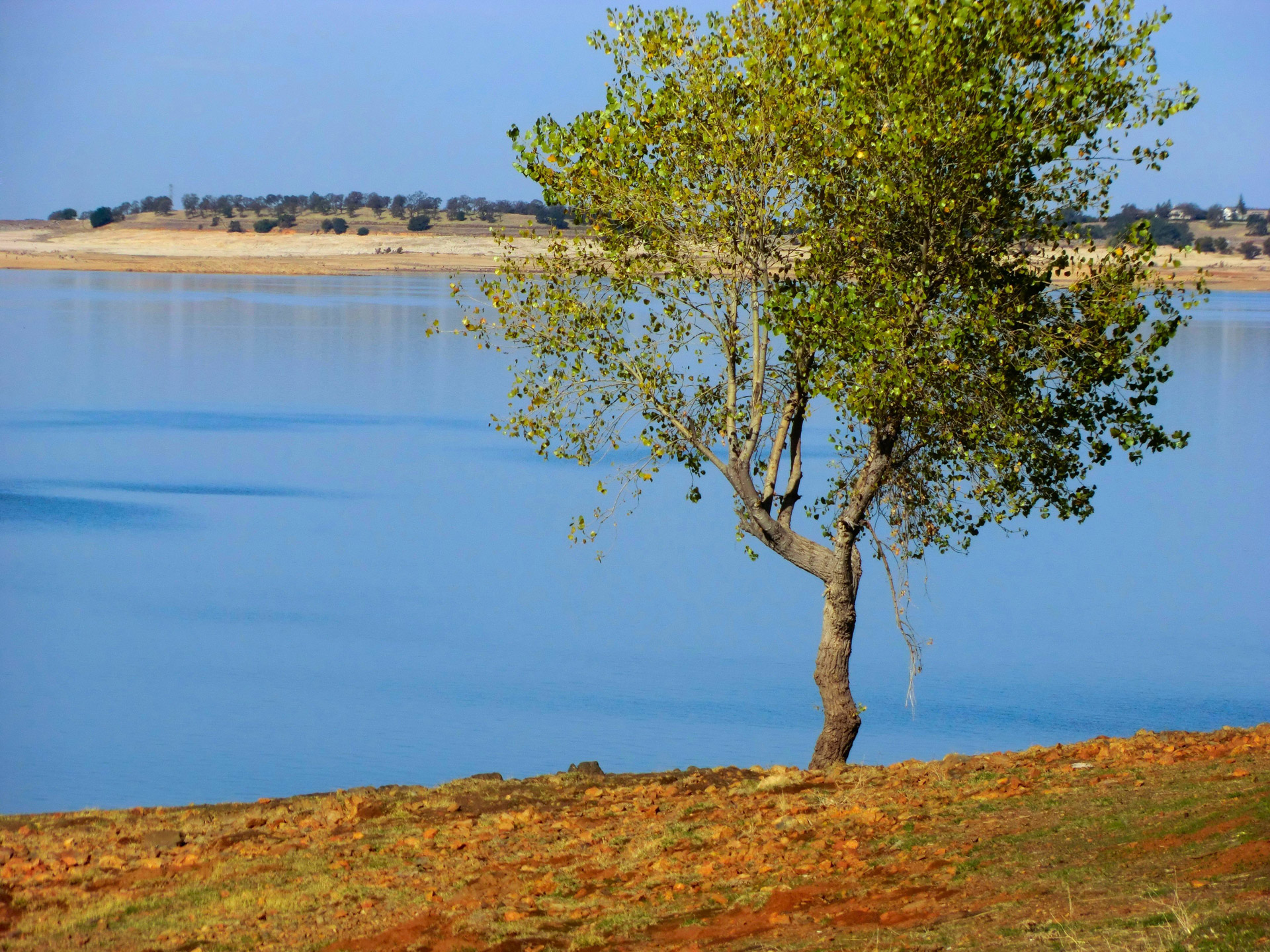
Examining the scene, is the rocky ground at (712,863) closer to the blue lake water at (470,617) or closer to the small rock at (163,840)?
the small rock at (163,840)

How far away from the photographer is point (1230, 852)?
8.11 metres

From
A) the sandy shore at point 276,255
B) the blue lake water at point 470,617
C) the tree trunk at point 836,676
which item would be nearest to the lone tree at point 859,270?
the tree trunk at point 836,676

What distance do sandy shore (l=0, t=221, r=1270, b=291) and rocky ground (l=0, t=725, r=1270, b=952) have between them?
12121cm

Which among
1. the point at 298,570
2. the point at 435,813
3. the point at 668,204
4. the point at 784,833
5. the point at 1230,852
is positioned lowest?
the point at 298,570

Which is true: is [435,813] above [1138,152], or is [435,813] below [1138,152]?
below

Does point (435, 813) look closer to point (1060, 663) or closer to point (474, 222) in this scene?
point (1060, 663)

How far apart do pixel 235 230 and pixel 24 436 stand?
386 ft

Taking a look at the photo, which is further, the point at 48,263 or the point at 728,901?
the point at 48,263

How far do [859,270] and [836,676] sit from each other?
387 centimetres

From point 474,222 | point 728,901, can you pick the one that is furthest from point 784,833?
point 474,222

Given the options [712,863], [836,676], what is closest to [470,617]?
[836,676]

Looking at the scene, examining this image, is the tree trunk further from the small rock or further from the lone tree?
the small rock

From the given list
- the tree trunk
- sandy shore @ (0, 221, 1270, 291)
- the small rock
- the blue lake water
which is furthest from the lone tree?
sandy shore @ (0, 221, 1270, 291)

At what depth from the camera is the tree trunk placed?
527 inches
